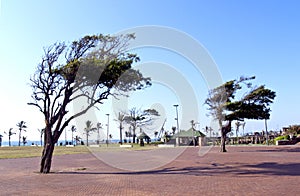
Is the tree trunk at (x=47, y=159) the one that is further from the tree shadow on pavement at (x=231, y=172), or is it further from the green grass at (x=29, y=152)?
the green grass at (x=29, y=152)

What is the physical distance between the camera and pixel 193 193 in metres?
8.78

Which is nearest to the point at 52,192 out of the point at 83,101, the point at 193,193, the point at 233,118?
the point at 193,193

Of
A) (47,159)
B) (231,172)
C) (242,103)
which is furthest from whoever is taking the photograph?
(242,103)

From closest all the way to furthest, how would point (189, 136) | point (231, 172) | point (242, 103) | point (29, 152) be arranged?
point (231, 172) < point (242, 103) < point (29, 152) < point (189, 136)

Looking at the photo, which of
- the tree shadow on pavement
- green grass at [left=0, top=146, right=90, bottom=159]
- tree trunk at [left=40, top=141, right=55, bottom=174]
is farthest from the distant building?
tree trunk at [left=40, top=141, right=55, bottom=174]

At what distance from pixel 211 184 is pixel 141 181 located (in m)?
2.62

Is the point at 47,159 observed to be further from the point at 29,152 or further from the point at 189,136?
the point at 189,136

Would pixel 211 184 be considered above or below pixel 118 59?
below

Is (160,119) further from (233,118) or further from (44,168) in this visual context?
(44,168)

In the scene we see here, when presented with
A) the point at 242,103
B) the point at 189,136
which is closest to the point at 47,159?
the point at 242,103

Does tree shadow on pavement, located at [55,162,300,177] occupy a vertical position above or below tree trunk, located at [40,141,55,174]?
below

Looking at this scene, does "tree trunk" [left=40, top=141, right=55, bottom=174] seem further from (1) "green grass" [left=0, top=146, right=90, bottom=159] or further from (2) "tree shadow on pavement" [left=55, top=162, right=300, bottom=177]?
(1) "green grass" [left=0, top=146, right=90, bottom=159]

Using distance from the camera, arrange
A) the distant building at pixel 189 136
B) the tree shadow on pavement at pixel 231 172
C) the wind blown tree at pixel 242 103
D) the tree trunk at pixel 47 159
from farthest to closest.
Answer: the distant building at pixel 189 136
the wind blown tree at pixel 242 103
the tree trunk at pixel 47 159
the tree shadow on pavement at pixel 231 172

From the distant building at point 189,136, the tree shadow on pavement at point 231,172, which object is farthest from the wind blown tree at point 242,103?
the distant building at point 189,136
